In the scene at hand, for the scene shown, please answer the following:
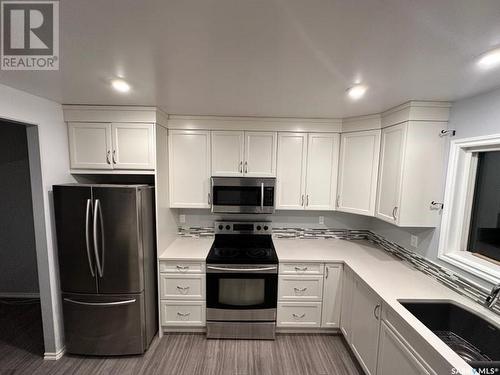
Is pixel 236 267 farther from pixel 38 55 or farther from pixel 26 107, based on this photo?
pixel 26 107

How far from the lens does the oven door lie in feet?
7.02

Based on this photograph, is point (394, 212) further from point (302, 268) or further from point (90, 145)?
point (90, 145)

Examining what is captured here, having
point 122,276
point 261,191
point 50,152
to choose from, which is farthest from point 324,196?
point 50,152

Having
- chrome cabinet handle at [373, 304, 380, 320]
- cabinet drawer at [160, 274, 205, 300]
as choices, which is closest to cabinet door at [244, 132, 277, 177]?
cabinet drawer at [160, 274, 205, 300]

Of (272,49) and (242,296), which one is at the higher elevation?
(272,49)

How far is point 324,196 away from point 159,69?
2.06 m

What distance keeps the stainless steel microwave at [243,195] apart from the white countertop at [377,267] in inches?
20.7

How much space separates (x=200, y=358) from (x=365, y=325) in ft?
4.98

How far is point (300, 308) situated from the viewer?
2225 mm

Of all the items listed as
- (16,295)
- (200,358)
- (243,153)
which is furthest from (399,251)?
(16,295)

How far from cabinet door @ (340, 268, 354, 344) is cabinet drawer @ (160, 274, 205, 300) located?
144 cm

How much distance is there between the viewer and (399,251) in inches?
87.1

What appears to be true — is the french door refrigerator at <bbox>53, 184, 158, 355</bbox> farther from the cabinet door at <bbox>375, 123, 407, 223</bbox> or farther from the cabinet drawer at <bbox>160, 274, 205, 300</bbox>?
the cabinet door at <bbox>375, 123, 407, 223</bbox>

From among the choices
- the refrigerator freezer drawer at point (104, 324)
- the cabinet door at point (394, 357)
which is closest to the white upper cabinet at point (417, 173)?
the cabinet door at point (394, 357)
